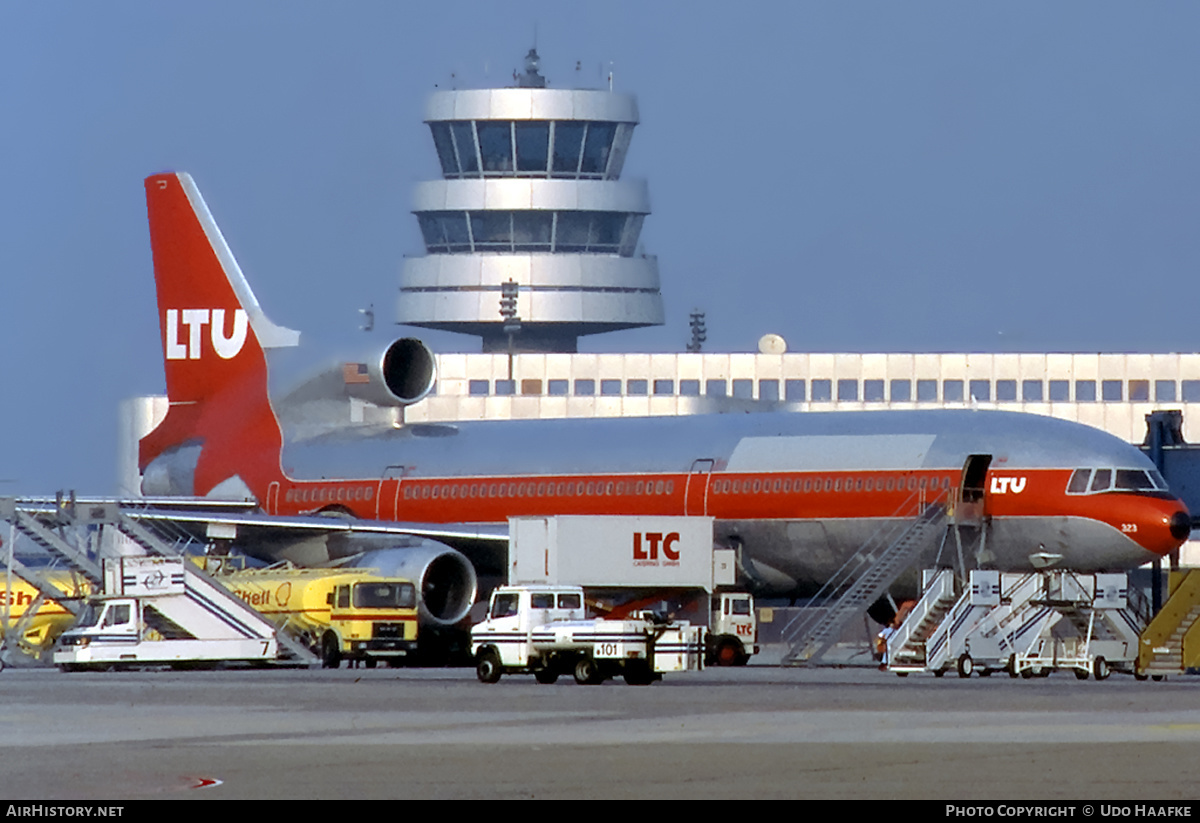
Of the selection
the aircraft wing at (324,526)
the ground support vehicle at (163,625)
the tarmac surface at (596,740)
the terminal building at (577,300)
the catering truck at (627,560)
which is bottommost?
the tarmac surface at (596,740)

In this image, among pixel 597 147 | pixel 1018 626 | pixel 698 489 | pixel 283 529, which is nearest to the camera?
pixel 1018 626

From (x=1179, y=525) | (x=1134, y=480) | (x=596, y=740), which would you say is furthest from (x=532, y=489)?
(x=596, y=740)

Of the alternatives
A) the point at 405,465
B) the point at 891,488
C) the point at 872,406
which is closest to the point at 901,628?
the point at 891,488

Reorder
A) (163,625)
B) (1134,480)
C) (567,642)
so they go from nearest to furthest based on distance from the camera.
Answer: (567,642)
(1134,480)
(163,625)

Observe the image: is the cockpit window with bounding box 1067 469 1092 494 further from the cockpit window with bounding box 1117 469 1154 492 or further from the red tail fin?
the red tail fin

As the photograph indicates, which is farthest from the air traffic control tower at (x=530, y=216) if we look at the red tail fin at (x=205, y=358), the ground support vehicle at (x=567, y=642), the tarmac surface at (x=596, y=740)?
the tarmac surface at (x=596, y=740)

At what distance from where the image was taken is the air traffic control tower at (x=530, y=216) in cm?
13112

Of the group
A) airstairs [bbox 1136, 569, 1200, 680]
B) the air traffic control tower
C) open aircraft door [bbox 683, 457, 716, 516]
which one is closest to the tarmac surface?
airstairs [bbox 1136, 569, 1200, 680]

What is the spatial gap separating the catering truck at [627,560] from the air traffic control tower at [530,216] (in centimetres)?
8746

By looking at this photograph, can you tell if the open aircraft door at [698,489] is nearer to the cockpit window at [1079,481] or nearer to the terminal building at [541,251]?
the cockpit window at [1079,481]

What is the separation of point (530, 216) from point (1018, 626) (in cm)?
9363

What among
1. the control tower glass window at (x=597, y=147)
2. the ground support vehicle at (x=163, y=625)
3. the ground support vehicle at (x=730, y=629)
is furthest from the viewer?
the control tower glass window at (x=597, y=147)

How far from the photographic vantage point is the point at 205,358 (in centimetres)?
5622

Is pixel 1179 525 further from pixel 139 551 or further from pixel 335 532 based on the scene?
pixel 139 551
